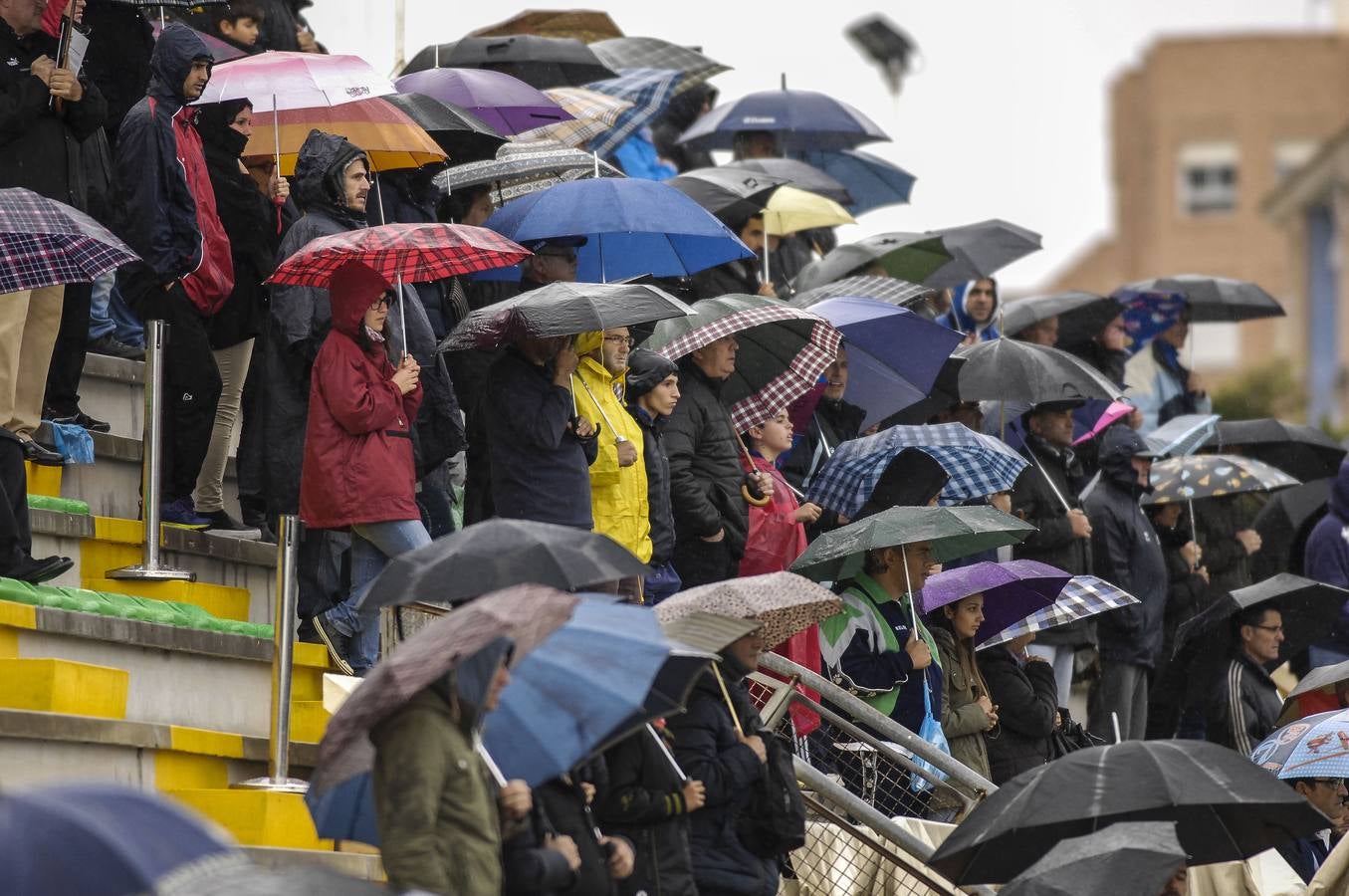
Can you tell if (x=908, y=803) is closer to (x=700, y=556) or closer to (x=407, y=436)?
(x=700, y=556)

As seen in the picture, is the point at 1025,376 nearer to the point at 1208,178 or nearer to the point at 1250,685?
the point at 1250,685

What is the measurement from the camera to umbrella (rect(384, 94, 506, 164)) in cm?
1399

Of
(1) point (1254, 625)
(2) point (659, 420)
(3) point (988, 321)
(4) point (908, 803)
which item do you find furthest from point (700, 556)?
(3) point (988, 321)

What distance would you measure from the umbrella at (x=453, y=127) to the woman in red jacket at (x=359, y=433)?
2.86 m

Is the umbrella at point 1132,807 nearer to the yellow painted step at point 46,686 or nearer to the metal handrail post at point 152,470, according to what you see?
the yellow painted step at point 46,686

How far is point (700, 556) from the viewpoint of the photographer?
40.9 feet

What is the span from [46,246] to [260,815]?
2.73 meters

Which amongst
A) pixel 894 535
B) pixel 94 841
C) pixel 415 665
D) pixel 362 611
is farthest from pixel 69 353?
pixel 94 841

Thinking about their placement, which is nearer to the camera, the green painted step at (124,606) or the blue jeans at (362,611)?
the green painted step at (124,606)

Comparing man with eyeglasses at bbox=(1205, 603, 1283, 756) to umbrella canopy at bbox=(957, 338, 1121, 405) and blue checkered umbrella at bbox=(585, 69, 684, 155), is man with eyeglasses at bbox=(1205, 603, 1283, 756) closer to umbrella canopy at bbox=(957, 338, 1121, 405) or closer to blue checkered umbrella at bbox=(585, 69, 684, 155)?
umbrella canopy at bbox=(957, 338, 1121, 405)

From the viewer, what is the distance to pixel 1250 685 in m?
14.1

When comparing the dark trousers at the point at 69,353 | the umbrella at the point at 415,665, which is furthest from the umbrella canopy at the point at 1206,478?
the umbrella at the point at 415,665

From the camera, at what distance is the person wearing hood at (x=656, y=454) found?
1202cm

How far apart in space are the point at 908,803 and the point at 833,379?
3310 millimetres
